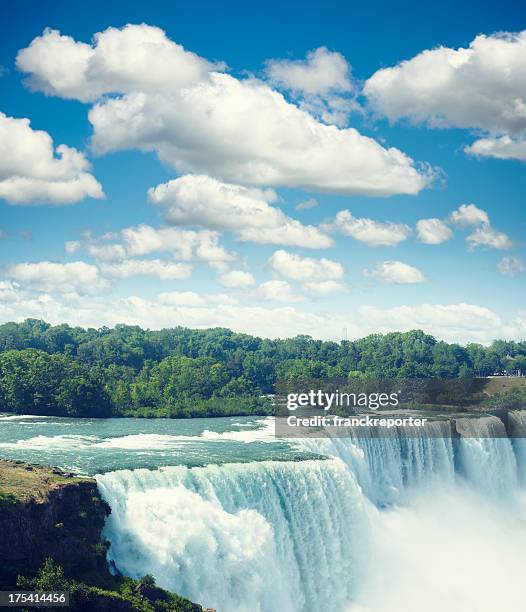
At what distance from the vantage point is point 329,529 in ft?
98.3

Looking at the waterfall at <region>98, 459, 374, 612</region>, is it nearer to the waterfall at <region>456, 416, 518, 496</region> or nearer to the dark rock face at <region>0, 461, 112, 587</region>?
the dark rock face at <region>0, 461, 112, 587</region>

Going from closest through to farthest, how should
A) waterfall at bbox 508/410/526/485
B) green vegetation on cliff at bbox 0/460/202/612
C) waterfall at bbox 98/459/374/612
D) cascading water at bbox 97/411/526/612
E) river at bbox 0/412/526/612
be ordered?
green vegetation on cliff at bbox 0/460/202/612 → waterfall at bbox 98/459/374/612 → cascading water at bbox 97/411/526/612 → river at bbox 0/412/526/612 → waterfall at bbox 508/410/526/485

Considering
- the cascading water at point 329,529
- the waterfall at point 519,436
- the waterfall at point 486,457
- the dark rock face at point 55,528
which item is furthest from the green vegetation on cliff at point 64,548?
the waterfall at point 519,436

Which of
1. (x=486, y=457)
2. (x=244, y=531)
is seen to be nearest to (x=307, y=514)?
(x=244, y=531)

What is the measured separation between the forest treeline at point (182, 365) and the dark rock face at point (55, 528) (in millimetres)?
25546

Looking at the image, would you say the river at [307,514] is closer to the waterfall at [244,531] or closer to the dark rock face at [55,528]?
the waterfall at [244,531]

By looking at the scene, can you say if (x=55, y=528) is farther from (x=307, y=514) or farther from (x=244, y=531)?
(x=307, y=514)

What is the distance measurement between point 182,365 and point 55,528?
40.2 m

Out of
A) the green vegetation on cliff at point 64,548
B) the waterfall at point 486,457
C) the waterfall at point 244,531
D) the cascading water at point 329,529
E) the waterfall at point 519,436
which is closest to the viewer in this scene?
the green vegetation on cliff at point 64,548

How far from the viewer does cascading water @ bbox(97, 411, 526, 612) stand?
83.9 ft

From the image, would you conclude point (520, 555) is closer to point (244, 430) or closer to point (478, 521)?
point (478, 521)

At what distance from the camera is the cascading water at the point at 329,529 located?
83.9 ft

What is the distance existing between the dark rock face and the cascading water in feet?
2.85

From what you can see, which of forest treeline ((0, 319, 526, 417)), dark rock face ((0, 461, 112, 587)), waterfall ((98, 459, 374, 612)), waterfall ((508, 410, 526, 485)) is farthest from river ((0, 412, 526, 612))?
forest treeline ((0, 319, 526, 417))
